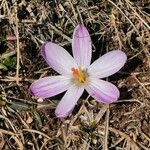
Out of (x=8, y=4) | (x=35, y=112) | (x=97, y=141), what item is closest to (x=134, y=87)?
(x=97, y=141)

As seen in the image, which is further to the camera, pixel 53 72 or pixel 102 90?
pixel 53 72

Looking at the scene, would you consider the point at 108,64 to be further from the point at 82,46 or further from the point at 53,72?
the point at 53,72

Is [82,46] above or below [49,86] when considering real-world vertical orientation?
above

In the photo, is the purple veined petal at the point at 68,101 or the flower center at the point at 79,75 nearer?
the purple veined petal at the point at 68,101

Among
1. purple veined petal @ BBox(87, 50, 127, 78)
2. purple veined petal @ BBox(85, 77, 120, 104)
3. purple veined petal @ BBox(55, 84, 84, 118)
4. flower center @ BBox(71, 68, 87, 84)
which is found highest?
purple veined petal @ BBox(87, 50, 127, 78)

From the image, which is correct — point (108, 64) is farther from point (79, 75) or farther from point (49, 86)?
point (49, 86)

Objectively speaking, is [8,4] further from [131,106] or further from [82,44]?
[131,106]

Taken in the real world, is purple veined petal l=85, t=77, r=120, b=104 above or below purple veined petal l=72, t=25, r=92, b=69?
below

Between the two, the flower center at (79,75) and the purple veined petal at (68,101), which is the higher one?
the flower center at (79,75)

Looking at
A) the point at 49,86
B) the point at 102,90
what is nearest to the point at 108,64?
the point at 102,90
